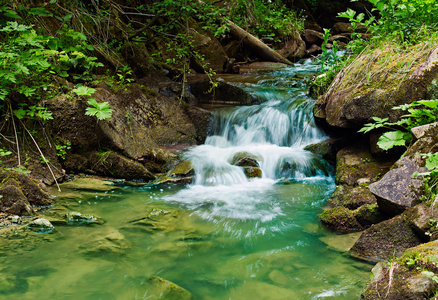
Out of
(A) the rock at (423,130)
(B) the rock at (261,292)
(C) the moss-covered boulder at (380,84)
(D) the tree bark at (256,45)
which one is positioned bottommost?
(B) the rock at (261,292)

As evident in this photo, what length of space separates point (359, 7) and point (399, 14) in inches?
666

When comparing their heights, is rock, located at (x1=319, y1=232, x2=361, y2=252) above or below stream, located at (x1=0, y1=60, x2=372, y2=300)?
above

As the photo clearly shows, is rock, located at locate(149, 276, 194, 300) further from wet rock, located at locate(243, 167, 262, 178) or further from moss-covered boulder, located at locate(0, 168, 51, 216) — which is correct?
wet rock, located at locate(243, 167, 262, 178)

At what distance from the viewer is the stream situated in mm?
2676

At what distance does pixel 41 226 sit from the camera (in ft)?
11.4

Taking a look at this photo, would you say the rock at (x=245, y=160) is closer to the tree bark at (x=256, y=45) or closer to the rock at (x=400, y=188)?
the rock at (x=400, y=188)

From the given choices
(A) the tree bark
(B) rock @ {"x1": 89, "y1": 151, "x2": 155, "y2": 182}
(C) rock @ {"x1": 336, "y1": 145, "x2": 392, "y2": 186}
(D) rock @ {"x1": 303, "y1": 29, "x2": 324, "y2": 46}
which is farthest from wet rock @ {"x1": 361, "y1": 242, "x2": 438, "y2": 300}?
(D) rock @ {"x1": 303, "y1": 29, "x2": 324, "y2": 46}

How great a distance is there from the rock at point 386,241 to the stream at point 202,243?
170 mm

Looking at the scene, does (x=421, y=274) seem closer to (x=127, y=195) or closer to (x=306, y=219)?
(x=306, y=219)

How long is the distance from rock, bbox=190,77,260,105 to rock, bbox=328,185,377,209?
430 cm

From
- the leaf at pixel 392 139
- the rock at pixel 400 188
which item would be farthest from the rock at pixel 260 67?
Answer: the rock at pixel 400 188

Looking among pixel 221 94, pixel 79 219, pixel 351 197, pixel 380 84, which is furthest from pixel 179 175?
pixel 221 94

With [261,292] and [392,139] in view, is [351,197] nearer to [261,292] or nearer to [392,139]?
[392,139]

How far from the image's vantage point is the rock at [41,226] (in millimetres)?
3436
